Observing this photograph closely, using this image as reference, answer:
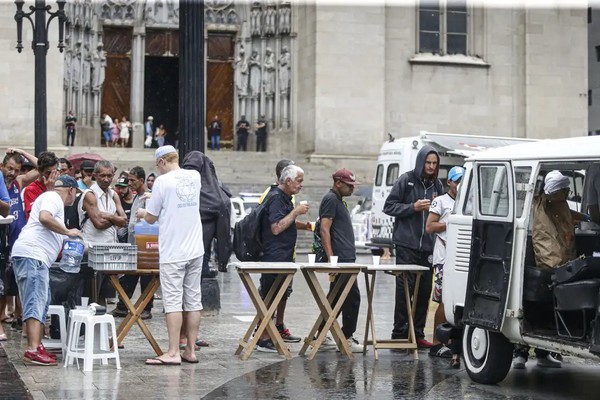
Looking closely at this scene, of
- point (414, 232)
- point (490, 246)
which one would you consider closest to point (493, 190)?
point (490, 246)

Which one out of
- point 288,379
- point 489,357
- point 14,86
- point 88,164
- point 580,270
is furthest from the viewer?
point 14,86

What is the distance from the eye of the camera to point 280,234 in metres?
11.2

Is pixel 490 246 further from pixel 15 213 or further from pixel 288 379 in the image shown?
pixel 15 213

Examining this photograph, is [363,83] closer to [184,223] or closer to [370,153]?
[370,153]

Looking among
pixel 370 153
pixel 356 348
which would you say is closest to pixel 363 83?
pixel 370 153

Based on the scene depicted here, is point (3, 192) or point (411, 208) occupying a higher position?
point (3, 192)

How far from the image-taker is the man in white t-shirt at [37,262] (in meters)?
9.66

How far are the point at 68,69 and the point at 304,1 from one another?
8241 millimetres

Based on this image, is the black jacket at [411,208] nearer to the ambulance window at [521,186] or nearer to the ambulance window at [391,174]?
the ambulance window at [521,186]

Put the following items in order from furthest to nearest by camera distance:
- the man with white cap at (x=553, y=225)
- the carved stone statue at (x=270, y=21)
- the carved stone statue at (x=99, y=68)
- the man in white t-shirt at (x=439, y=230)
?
the carved stone statue at (x=270, y=21) → the carved stone statue at (x=99, y=68) → the man in white t-shirt at (x=439, y=230) → the man with white cap at (x=553, y=225)

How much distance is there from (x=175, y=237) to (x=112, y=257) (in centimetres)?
65

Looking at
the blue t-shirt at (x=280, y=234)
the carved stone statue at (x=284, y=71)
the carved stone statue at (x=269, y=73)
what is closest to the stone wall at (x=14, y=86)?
the carved stone statue at (x=269, y=73)

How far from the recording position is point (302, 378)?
9.43 meters

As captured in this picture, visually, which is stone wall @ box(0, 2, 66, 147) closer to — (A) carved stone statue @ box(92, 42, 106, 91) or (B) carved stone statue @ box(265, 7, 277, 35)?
(A) carved stone statue @ box(92, 42, 106, 91)
